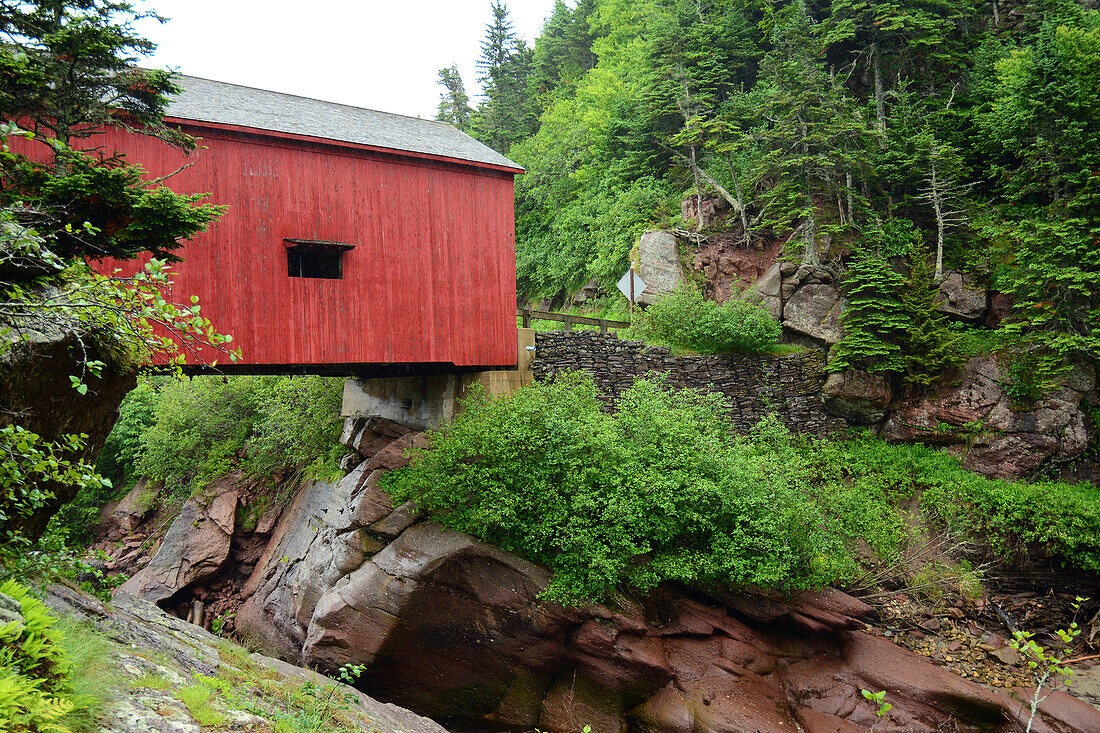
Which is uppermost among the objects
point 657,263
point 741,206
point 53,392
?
point 741,206

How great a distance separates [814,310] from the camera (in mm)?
15906

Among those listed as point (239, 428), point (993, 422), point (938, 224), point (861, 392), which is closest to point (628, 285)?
point (861, 392)

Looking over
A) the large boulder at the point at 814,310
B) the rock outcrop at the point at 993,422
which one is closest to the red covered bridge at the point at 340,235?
the large boulder at the point at 814,310

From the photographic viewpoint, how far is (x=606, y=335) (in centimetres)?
1409

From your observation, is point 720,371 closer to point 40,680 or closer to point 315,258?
point 315,258

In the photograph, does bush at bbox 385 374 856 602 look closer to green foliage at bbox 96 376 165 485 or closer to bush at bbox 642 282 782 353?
bush at bbox 642 282 782 353

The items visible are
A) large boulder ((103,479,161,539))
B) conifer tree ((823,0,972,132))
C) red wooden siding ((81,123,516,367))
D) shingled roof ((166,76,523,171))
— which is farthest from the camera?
large boulder ((103,479,161,539))

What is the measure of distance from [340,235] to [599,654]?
8678 millimetres

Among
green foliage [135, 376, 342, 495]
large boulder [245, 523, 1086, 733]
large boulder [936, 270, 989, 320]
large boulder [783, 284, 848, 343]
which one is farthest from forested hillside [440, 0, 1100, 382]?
green foliage [135, 376, 342, 495]

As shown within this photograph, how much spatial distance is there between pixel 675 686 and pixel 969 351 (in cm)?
1121

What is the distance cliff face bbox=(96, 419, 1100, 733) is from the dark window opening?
4.83 metres

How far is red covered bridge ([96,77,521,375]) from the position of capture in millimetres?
10359

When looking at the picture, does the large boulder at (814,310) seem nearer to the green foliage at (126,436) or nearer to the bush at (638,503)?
the bush at (638,503)

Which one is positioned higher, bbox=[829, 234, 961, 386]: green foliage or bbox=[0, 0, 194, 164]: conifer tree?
bbox=[0, 0, 194, 164]: conifer tree
